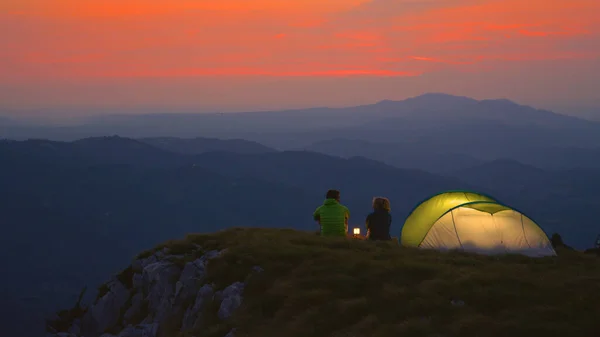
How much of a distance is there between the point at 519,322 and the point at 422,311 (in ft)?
7.40

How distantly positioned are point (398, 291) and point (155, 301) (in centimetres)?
1034

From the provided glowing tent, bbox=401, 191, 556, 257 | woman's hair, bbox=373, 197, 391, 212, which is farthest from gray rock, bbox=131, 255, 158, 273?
glowing tent, bbox=401, 191, 556, 257

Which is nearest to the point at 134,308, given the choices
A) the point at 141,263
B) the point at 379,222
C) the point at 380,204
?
the point at 141,263

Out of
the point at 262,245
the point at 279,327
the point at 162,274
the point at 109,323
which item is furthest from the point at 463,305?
the point at 109,323

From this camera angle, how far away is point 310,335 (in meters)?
14.1

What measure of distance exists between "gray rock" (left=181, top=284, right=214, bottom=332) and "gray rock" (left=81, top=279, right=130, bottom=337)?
19.2 feet

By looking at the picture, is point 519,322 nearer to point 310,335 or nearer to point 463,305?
point 463,305

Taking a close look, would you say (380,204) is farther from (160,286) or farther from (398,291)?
(160,286)

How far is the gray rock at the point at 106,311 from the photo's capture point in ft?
77.7

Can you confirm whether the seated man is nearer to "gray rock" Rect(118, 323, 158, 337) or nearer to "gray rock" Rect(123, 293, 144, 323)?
"gray rock" Rect(118, 323, 158, 337)

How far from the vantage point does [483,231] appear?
2061 cm

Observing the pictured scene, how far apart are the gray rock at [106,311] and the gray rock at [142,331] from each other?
12.6ft

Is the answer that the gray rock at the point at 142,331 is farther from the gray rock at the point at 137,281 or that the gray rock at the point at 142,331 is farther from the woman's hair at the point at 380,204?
the woman's hair at the point at 380,204

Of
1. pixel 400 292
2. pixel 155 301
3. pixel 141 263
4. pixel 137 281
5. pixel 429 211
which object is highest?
pixel 429 211
